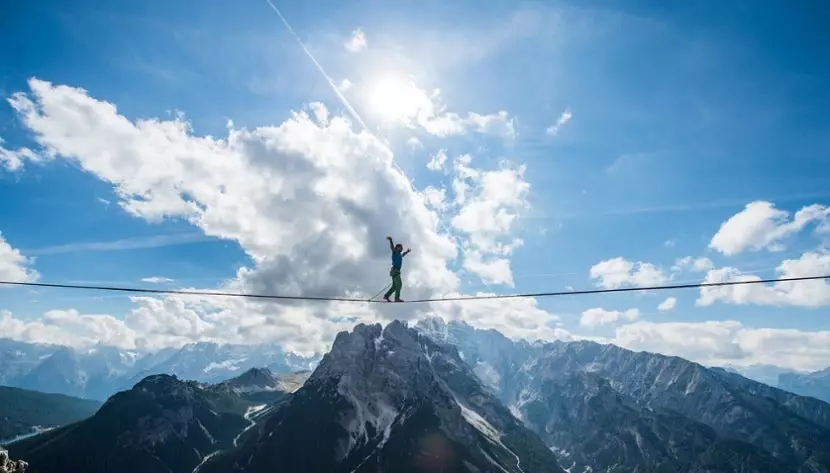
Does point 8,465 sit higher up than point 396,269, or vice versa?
point 396,269

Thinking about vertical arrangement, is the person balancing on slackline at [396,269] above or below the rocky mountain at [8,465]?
above

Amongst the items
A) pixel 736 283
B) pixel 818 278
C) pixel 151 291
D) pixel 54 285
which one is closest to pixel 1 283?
pixel 54 285

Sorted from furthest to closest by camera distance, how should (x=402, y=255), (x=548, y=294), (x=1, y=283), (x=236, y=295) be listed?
(x=402, y=255) → (x=236, y=295) → (x=548, y=294) → (x=1, y=283)

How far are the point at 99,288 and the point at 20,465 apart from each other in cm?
2517

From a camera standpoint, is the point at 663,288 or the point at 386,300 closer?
the point at 663,288

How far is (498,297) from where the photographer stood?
28.8m

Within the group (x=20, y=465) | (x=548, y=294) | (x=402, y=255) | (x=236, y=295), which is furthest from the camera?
(x=20, y=465)

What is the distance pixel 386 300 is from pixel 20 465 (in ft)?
100

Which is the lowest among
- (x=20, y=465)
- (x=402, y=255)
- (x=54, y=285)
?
(x=20, y=465)

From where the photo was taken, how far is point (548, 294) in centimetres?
2545

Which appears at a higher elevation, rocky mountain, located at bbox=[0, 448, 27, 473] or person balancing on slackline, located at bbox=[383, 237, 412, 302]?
person balancing on slackline, located at bbox=[383, 237, 412, 302]

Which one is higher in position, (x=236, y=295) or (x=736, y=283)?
(x=236, y=295)

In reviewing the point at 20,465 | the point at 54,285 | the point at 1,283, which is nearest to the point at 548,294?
the point at 54,285

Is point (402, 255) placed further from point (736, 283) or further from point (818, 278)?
point (818, 278)
